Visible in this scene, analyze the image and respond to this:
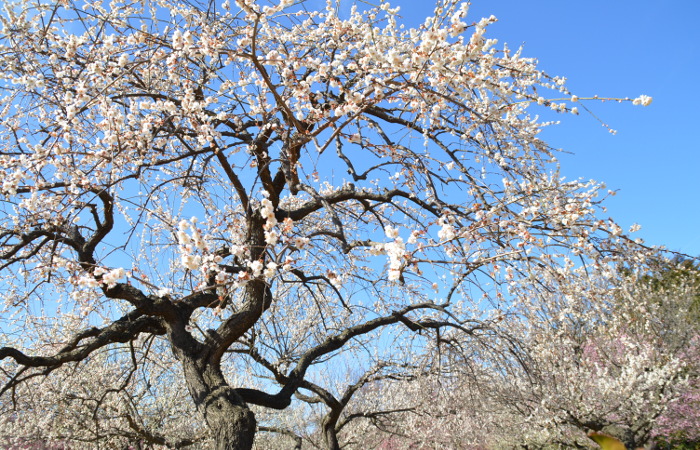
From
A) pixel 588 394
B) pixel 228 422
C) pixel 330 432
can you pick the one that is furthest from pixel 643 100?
pixel 588 394

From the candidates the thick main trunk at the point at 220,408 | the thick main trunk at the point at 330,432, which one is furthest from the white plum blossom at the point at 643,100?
the thick main trunk at the point at 330,432

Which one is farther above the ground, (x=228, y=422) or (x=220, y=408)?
(x=220, y=408)

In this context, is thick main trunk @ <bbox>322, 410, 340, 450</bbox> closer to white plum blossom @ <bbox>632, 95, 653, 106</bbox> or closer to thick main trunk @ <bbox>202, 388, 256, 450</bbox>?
thick main trunk @ <bbox>202, 388, 256, 450</bbox>

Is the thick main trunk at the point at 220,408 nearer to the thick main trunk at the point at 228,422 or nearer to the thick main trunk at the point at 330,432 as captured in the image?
the thick main trunk at the point at 228,422

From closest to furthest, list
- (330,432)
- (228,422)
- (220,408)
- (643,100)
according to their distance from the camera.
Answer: (643,100) → (228,422) → (220,408) → (330,432)

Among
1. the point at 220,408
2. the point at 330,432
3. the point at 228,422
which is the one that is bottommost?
the point at 228,422

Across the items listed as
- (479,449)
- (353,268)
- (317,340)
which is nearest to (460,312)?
(317,340)

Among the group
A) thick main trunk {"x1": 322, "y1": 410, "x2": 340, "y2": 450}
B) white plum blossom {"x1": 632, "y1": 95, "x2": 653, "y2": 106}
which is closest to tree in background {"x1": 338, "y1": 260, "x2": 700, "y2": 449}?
thick main trunk {"x1": 322, "y1": 410, "x2": 340, "y2": 450}

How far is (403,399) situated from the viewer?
1045 centimetres

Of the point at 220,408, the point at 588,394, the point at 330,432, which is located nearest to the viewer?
the point at 220,408

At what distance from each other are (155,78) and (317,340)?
436 cm

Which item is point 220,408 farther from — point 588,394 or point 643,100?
point 588,394

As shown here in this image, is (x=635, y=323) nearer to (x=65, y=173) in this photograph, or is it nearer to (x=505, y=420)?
(x=505, y=420)

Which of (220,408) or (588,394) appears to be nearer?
(220,408)
